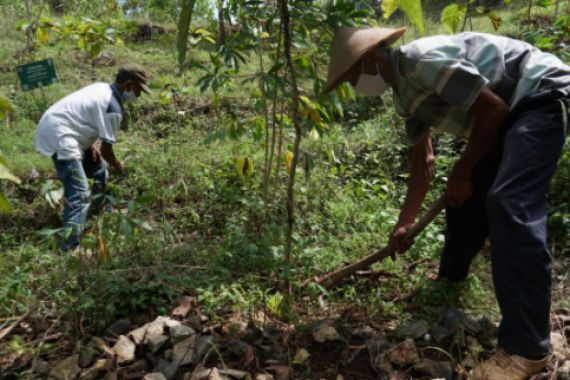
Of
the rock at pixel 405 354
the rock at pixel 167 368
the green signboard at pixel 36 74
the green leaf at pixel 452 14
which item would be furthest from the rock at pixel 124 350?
the green signboard at pixel 36 74

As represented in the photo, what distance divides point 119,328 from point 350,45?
1.59 metres

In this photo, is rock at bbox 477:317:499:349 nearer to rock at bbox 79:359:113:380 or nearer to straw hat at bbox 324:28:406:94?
straw hat at bbox 324:28:406:94

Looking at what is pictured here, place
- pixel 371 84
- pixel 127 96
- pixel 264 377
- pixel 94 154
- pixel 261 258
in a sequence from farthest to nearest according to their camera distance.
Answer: pixel 94 154 < pixel 127 96 < pixel 261 258 < pixel 371 84 < pixel 264 377

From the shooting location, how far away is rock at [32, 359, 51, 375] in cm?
186

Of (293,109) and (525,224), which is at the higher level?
(293,109)

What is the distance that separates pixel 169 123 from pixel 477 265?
3.70 metres

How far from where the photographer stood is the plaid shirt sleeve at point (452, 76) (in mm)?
1659

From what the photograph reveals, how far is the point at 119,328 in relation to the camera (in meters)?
2.08

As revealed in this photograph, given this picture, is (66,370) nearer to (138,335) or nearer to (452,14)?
(138,335)

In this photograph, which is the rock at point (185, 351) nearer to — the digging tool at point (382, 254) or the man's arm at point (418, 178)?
the digging tool at point (382, 254)

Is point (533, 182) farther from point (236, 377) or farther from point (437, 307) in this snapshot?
point (236, 377)

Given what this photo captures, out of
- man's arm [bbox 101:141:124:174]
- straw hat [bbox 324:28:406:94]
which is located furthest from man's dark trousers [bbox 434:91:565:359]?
man's arm [bbox 101:141:124:174]

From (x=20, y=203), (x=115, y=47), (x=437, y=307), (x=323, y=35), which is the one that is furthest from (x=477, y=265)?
(x=115, y=47)

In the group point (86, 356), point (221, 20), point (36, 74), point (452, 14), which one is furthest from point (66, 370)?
point (221, 20)
